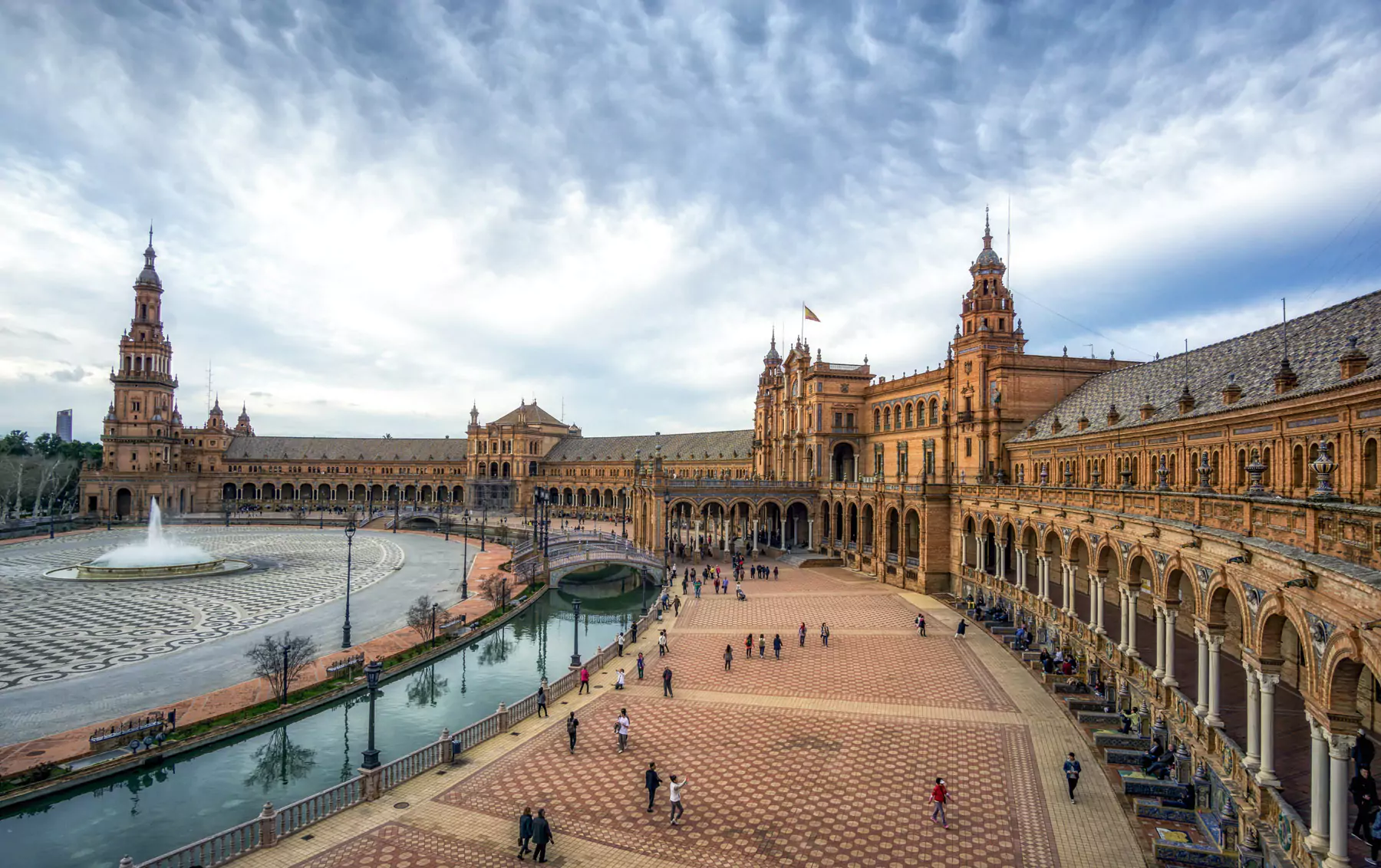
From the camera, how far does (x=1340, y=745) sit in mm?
11469

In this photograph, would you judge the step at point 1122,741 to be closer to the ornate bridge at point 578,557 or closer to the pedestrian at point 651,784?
the pedestrian at point 651,784

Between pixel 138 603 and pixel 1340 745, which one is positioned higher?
pixel 1340 745

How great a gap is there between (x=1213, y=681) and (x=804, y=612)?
24.8 metres

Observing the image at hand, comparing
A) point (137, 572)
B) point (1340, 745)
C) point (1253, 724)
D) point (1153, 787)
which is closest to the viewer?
point (1340, 745)

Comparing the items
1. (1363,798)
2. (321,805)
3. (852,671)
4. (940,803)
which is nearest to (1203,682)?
(1363,798)

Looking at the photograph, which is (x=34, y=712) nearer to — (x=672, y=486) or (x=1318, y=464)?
(x=1318, y=464)

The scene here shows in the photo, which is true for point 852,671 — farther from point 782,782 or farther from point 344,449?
point 344,449

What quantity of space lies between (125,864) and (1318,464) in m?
→ 23.1

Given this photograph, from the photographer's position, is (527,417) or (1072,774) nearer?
(1072,774)

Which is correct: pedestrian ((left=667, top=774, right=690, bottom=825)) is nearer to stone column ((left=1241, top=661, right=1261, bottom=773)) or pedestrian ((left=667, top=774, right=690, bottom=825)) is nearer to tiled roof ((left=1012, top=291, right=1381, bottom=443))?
stone column ((left=1241, top=661, right=1261, bottom=773))

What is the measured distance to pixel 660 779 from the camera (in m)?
19.5

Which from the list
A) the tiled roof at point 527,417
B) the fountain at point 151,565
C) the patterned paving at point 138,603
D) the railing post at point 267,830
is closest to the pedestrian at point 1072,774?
the railing post at point 267,830

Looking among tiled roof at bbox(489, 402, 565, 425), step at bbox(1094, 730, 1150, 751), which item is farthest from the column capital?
tiled roof at bbox(489, 402, 565, 425)

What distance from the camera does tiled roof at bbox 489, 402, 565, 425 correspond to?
120938mm
